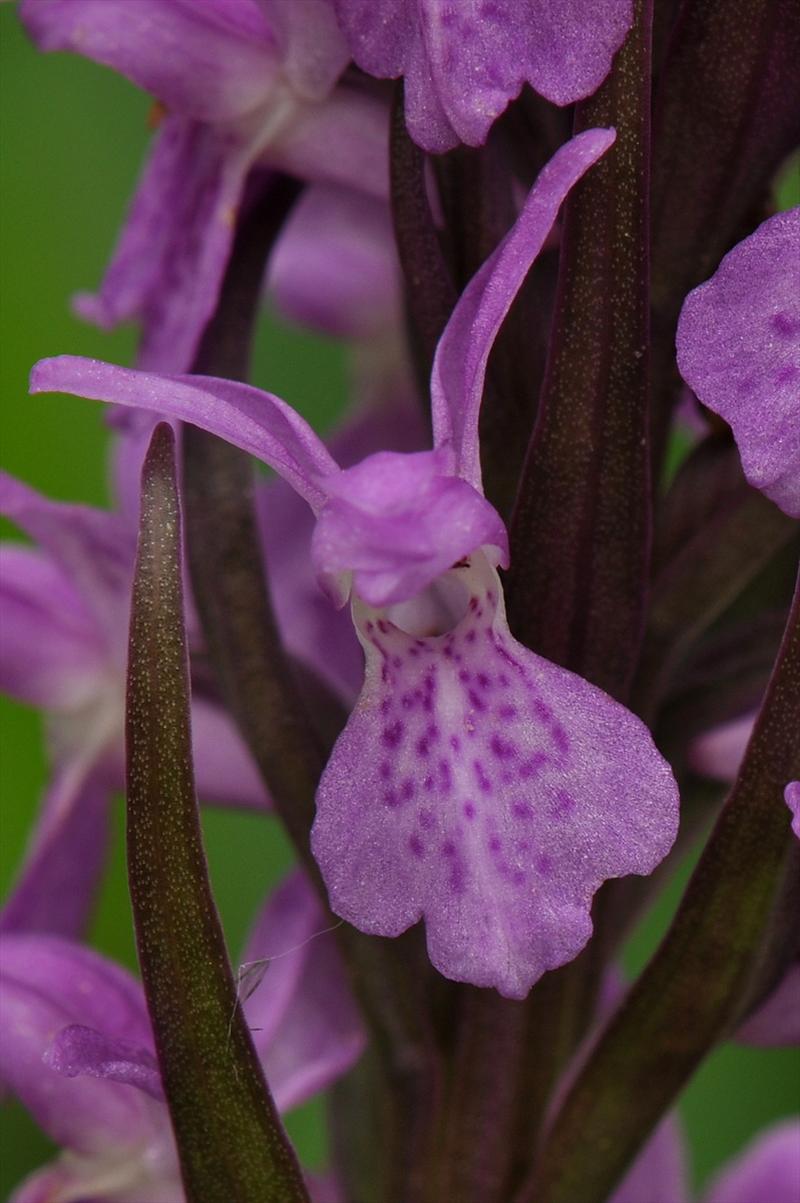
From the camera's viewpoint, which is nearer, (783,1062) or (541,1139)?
(541,1139)

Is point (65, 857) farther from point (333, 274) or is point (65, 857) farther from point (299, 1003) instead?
point (333, 274)

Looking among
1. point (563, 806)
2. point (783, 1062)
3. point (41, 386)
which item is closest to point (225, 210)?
point (41, 386)

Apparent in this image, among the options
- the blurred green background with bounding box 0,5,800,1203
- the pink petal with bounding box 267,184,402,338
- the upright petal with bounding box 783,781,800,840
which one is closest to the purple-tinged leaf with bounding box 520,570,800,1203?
the upright petal with bounding box 783,781,800,840

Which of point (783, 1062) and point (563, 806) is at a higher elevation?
point (563, 806)

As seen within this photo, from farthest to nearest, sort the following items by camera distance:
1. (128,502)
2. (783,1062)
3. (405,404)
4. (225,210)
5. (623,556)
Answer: (783,1062) < (405,404) < (128,502) < (225,210) < (623,556)

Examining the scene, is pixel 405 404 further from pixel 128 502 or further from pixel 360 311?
pixel 128 502

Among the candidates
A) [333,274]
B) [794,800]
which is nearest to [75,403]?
[333,274]

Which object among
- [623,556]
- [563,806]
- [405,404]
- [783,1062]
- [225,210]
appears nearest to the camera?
[563,806]
